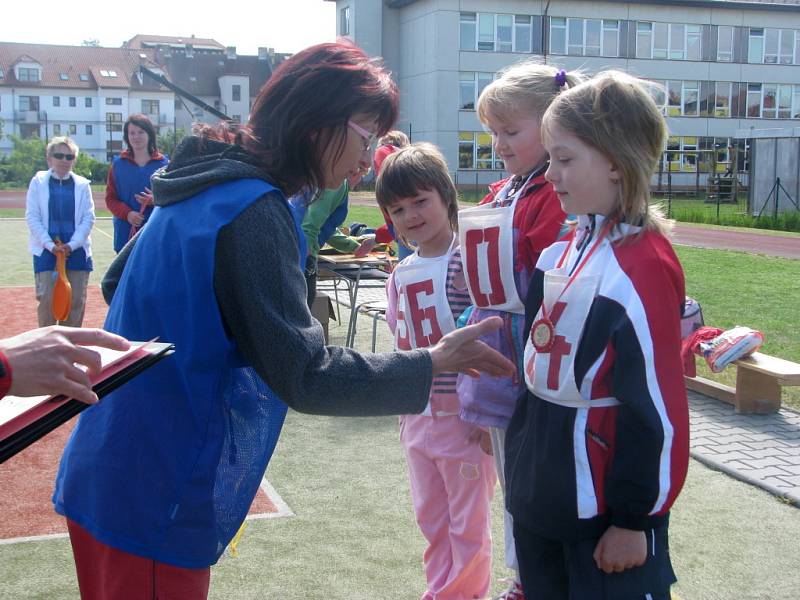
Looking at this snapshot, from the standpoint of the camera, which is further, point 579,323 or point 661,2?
point 661,2

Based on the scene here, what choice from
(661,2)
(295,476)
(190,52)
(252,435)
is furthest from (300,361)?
(190,52)

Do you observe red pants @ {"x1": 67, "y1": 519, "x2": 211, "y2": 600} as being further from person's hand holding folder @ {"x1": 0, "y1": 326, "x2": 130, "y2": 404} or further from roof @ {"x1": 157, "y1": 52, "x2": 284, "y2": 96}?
roof @ {"x1": 157, "y1": 52, "x2": 284, "y2": 96}

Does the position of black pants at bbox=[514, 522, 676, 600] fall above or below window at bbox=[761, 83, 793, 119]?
below

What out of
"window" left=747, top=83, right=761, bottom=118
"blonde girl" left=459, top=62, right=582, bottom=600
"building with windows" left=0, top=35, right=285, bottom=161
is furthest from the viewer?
"building with windows" left=0, top=35, right=285, bottom=161

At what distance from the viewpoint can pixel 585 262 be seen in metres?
2.24

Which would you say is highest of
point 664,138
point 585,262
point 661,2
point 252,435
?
point 661,2

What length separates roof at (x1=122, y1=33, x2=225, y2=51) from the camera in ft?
319

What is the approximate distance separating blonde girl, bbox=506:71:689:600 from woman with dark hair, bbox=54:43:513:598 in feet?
1.27

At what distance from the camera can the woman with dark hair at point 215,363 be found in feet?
6.05

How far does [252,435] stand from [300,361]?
28 cm

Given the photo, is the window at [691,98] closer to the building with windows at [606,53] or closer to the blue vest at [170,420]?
the building with windows at [606,53]

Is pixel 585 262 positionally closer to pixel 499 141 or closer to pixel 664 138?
pixel 664 138

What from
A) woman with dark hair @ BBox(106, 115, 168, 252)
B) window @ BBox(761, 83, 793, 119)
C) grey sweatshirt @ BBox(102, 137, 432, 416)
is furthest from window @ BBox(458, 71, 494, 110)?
grey sweatshirt @ BBox(102, 137, 432, 416)

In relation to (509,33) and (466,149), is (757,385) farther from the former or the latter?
(509,33)
